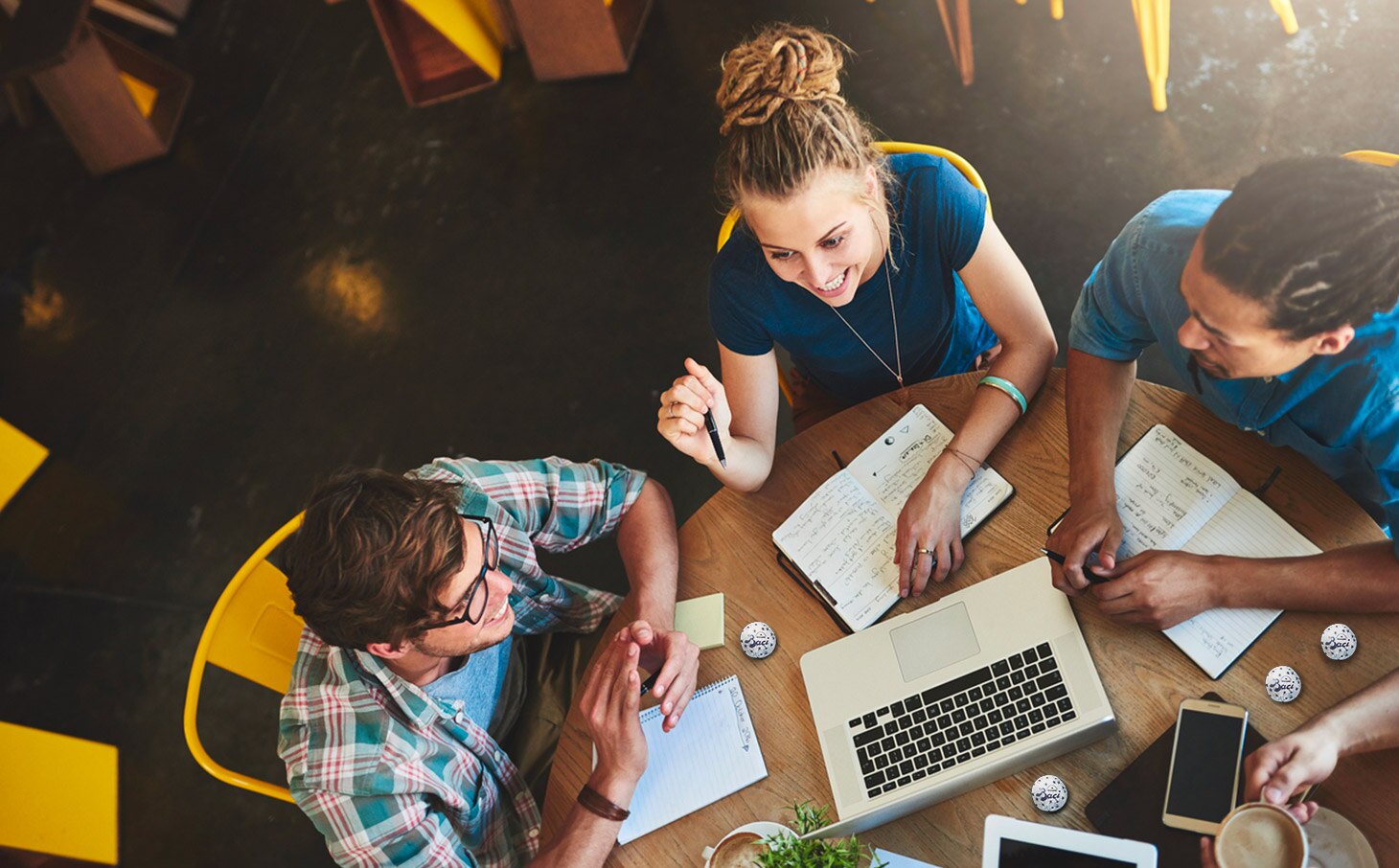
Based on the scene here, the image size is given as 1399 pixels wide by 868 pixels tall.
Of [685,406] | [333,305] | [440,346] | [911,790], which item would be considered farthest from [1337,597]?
[333,305]

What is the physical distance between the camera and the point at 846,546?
5.41ft

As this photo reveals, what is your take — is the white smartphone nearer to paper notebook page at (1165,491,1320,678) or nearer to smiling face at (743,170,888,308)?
paper notebook page at (1165,491,1320,678)

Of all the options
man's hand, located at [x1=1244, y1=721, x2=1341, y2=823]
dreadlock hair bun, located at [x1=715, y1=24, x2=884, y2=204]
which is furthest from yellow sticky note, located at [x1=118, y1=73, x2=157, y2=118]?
man's hand, located at [x1=1244, y1=721, x2=1341, y2=823]

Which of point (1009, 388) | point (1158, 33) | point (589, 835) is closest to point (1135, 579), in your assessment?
point (1009, 388)

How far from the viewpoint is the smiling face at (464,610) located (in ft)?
5.05

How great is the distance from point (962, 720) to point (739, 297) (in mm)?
781

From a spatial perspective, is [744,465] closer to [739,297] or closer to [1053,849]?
[739,297]

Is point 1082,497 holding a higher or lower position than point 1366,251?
lower

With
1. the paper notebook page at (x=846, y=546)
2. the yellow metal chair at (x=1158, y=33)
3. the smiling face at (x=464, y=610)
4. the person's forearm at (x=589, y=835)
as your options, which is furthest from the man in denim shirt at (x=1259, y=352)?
the yellow metal chair at (x=1158, y=33)

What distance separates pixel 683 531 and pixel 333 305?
2.19 m

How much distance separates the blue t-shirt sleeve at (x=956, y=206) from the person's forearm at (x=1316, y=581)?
2.10ft

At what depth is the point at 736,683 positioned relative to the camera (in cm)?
158

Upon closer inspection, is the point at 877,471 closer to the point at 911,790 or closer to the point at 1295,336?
the point at 911,790

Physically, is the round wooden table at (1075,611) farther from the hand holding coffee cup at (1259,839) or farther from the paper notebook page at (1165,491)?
the hand holding coffee cup at (1259,839)
